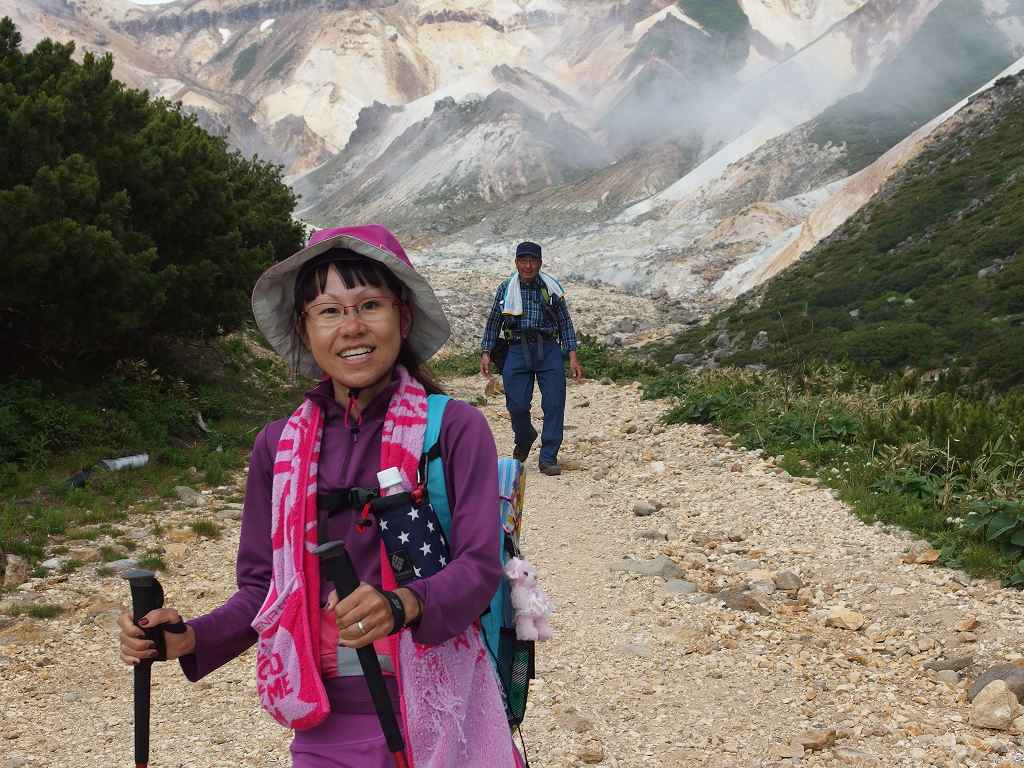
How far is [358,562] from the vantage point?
77.4 inches

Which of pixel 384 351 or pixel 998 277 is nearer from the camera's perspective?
pixel 384 351

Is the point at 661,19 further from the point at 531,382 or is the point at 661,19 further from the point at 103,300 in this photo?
the point at 103,300

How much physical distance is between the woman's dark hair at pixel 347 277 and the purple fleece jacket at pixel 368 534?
19 centimetres

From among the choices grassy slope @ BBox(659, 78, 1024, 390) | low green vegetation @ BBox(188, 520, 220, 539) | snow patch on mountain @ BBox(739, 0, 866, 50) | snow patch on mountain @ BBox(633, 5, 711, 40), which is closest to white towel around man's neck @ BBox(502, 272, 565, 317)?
low green vegetation @ BBox(188, 520, 220, 539)

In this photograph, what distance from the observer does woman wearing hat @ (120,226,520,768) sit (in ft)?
6.15

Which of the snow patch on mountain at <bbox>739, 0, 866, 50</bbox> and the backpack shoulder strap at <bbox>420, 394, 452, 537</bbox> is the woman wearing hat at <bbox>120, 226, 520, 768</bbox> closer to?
the backpack shoulder strap at <bbox>420, 394, 452, 537</bbox>

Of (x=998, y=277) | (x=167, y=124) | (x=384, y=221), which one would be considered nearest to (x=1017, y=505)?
(x=167, y=124)

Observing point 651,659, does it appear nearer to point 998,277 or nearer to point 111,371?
point 111,371

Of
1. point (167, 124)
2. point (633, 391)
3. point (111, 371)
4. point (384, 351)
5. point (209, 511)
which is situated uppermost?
point (167, 124)

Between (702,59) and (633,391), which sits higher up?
(702,59)

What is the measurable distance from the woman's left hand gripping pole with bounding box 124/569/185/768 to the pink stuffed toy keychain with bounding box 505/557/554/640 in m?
0.72

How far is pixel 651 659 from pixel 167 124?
10.2 metres

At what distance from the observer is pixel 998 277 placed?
62.2 feet

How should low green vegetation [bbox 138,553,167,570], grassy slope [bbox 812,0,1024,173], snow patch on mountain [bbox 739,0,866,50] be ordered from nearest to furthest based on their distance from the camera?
low green vegetation [bbox 138,553,167,570] → grassy slope [bbox 812,0,1024,173] → snow patch on mountain [bbox 739,0,866,50]
